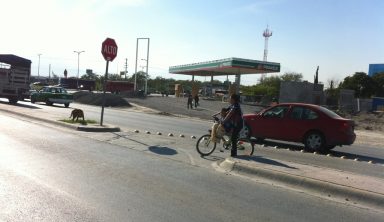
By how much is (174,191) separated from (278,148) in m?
8.30

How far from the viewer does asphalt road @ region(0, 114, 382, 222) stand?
22.1 ft

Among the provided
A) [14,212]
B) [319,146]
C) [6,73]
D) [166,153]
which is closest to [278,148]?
[319,146]

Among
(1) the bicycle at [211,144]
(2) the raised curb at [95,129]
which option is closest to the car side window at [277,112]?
(1) the bicycle at [211,144]

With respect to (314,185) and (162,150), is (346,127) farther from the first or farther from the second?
(314,185)

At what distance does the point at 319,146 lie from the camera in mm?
15578

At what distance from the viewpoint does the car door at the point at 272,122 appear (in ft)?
54.0

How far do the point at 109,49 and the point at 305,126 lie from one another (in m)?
7.76

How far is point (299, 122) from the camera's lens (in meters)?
16.1

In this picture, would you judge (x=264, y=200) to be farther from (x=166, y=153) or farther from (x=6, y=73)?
(x=6, y=73)

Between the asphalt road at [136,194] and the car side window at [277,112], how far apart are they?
6.35 metres

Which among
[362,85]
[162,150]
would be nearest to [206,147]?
[162,150]

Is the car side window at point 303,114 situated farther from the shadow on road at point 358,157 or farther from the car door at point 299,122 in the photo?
the shadow on road at point 358,157

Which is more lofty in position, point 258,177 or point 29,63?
point 29,63

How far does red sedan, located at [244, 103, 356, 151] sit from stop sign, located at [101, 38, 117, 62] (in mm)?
5609
